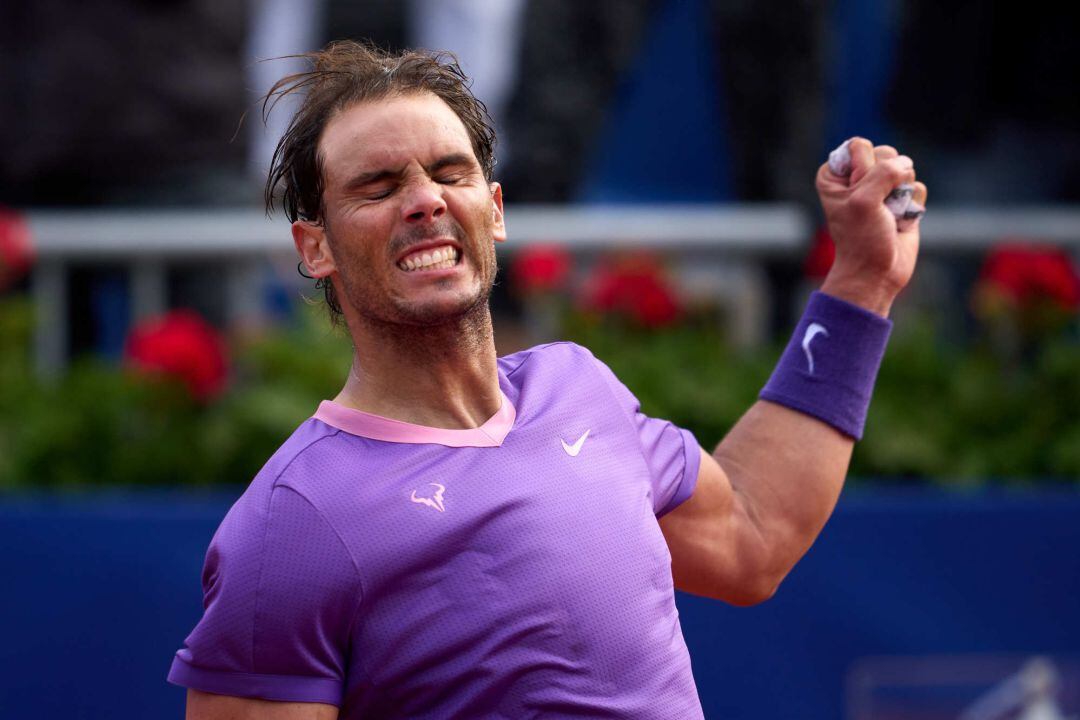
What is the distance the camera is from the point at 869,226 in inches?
90.0

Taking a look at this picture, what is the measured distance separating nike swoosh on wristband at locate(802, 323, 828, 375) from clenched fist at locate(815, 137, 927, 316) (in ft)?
0.19

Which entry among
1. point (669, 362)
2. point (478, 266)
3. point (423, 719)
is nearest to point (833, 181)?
point (478, 266)

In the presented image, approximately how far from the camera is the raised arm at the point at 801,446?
227cm

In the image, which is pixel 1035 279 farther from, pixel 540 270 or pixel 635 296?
pixel 540 270

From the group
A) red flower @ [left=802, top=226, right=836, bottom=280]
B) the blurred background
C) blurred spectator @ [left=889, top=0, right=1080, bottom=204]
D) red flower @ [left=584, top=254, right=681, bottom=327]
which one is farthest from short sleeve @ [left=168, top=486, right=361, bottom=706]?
blurred spectator @ [left=889, top=0, right=1080, bottom=204]

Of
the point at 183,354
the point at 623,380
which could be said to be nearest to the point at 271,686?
the point at 183,354

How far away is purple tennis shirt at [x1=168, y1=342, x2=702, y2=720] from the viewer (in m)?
1.80

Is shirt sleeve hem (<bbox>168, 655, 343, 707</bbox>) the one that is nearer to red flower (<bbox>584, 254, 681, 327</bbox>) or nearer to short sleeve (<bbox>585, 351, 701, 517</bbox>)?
short sleeve (<bbox>585, 351, 701, 517</bbox>)

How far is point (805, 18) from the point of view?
5848mm

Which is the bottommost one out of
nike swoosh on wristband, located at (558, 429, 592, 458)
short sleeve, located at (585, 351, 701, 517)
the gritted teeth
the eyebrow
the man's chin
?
short sleeve, located at (585, 351, 701, 517)

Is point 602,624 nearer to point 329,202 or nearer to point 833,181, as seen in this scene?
point 329,202

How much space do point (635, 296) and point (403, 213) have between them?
291 cm

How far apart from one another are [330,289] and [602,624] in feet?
1.97

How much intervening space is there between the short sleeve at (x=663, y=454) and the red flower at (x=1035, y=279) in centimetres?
276
